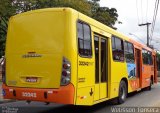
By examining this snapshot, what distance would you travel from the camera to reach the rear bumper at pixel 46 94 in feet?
34.3

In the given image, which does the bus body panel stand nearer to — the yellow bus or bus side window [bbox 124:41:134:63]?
the yellow bus

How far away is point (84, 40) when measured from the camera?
11.4 metres

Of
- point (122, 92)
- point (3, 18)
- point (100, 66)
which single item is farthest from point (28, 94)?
point (3, 18)

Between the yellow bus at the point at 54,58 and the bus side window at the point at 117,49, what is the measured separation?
5.28ft

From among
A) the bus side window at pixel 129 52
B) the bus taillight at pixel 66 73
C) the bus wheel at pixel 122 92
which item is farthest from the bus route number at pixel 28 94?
the bus side window at pixel 129 52

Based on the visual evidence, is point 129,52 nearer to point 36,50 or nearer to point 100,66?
point 100,66

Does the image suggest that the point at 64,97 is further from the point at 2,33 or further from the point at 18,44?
the point at 2,33

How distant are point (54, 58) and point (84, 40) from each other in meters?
1.16

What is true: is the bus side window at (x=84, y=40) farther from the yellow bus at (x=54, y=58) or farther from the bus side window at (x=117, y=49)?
the bus side window at (x=117, y=49)

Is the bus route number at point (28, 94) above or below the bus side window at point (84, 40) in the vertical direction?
below

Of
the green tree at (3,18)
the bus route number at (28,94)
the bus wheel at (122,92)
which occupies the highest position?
the green tree at (3,18)

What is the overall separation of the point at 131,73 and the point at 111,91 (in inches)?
143

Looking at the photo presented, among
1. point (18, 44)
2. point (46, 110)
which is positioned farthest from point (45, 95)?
point (46, 110)

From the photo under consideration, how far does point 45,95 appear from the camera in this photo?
35.1 feet
